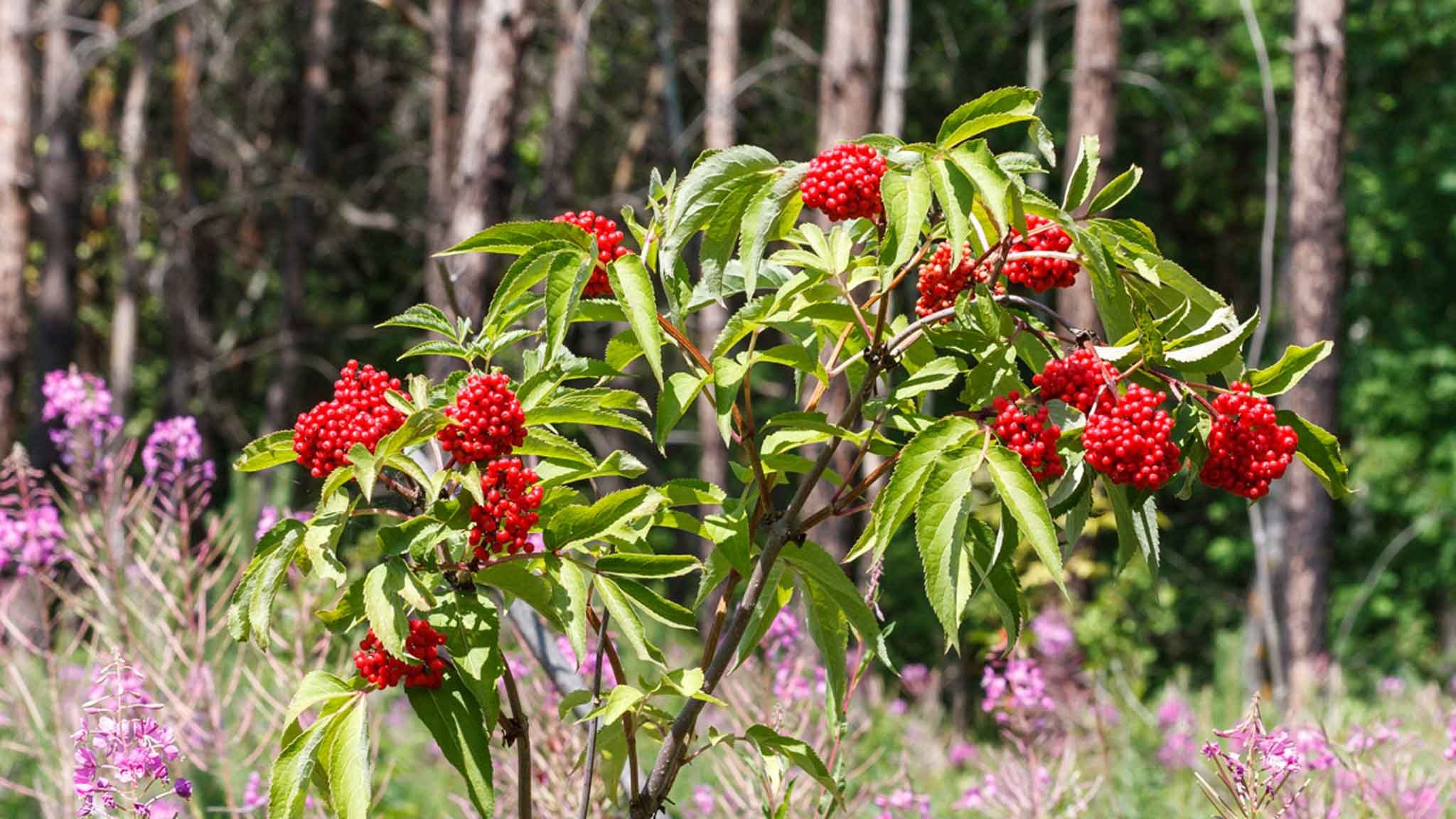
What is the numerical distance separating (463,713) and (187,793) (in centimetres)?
38

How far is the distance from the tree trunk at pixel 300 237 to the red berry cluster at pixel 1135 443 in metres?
17.1

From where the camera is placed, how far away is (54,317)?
11977 millimetres

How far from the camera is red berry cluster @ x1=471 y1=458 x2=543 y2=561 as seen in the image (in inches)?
61.5

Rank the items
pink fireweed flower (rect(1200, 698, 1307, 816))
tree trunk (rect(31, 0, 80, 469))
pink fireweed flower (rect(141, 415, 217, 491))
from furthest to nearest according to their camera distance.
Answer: tree trunk (rect(31, 0, 80, 469)), pink fireweed flower (rect(141, 415, 217, 491)), pink fireweed flower (rect(1200, 698, 1307, 816))

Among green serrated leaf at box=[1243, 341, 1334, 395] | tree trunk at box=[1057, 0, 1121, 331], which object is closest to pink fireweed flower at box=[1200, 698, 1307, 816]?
green serrated leaf at box=[1243, 341, 1334, 395]

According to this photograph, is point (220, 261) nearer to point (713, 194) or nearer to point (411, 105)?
point (411, 105)

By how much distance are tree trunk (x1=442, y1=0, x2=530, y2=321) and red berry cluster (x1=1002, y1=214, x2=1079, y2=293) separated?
621 centimetres

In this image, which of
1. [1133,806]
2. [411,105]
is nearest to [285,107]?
[411,105]

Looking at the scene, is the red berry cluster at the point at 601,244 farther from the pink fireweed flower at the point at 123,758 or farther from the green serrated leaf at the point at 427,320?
the pink fireweed flower at the point at 123,758

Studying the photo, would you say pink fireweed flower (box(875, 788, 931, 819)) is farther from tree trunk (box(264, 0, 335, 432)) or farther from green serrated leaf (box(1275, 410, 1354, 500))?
tree trunk (box(264, 0, 335, 432))

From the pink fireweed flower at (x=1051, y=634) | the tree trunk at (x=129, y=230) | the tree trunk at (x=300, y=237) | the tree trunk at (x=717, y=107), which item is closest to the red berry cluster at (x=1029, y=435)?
the pink fireweed flower at (x=1051, y=634)

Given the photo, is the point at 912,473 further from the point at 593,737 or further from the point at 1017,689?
the point at 1017,689

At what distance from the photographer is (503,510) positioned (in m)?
1.56

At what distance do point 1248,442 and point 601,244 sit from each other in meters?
0.78
